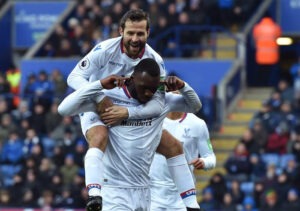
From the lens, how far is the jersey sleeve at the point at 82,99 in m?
12.0

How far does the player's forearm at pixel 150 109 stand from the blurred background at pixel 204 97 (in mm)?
9493

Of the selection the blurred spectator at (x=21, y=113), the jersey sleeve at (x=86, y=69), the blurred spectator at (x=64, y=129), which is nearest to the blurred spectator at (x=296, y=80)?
the blurred spectator at (x=64, y=129)

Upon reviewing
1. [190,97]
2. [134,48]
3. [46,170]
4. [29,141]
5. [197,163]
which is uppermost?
[134,48]

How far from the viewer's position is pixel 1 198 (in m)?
24.5

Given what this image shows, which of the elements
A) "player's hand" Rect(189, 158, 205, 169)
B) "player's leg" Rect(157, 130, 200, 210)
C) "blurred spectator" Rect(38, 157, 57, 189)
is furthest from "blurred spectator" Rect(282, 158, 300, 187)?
"player's leg" Rect(157, 130, 200, 210)

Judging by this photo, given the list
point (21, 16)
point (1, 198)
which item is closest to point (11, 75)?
point (21, 16)

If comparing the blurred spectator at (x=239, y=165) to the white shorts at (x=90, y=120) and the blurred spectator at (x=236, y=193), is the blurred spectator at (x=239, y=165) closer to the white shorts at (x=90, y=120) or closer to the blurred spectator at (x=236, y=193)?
the blurred spectator at (x=236, y=193)

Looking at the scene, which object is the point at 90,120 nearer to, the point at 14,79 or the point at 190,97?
the point at 190,97

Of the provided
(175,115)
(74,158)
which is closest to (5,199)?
(74,158)

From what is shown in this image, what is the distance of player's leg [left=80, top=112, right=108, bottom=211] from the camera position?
11.9 meters

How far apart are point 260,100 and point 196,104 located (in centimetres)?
1479

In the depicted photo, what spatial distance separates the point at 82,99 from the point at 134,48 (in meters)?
0.66

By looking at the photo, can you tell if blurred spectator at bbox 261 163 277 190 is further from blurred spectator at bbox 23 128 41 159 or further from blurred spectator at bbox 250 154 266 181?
blurred spectator at bbox 23 128 41 159

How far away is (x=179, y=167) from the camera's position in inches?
508
